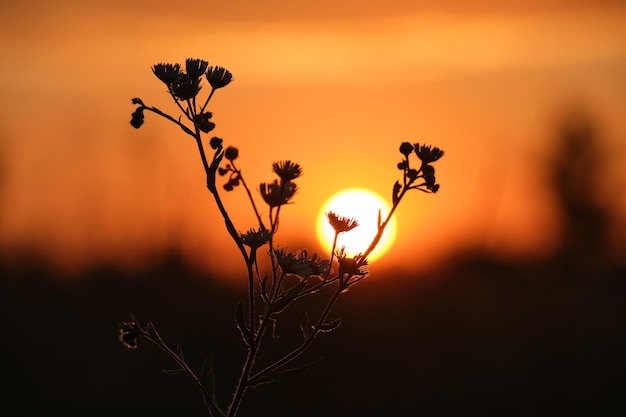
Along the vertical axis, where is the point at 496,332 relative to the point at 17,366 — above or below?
above

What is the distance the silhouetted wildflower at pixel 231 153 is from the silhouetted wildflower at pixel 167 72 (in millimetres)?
462

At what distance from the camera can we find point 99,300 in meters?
30.0

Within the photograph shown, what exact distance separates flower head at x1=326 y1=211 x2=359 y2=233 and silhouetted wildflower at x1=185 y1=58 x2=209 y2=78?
90 cm

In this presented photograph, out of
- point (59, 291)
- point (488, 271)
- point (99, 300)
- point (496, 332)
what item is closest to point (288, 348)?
point (496, 332)

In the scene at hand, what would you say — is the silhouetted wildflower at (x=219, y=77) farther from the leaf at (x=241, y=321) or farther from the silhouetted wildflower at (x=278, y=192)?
the leaf at (x=241, y=321)

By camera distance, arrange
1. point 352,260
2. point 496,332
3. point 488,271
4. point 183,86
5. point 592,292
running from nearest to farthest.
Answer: point 352,260, point 183,86, point 496,332, point 592,292, point 488,271

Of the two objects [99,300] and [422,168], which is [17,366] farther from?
[422,168]

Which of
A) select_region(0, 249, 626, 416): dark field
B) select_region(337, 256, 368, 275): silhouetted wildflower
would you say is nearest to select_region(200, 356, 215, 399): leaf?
select_region(337, 256, 368, 275): silhouetted wildflower

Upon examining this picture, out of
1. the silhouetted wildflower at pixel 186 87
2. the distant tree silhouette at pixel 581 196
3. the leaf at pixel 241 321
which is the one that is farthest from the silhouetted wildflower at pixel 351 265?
the distant tree silhouette at pixel 581 196

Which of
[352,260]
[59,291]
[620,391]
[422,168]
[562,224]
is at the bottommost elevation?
[59,291]

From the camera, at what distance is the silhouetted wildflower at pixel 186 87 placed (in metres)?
4.01

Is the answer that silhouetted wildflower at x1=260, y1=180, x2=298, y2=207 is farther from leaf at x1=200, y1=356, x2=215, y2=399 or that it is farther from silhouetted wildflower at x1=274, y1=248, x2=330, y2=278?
leaf at x1=200, y1=356, x2=215, y2=399

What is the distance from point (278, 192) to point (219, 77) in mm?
742

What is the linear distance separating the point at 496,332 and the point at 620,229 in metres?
12.9
